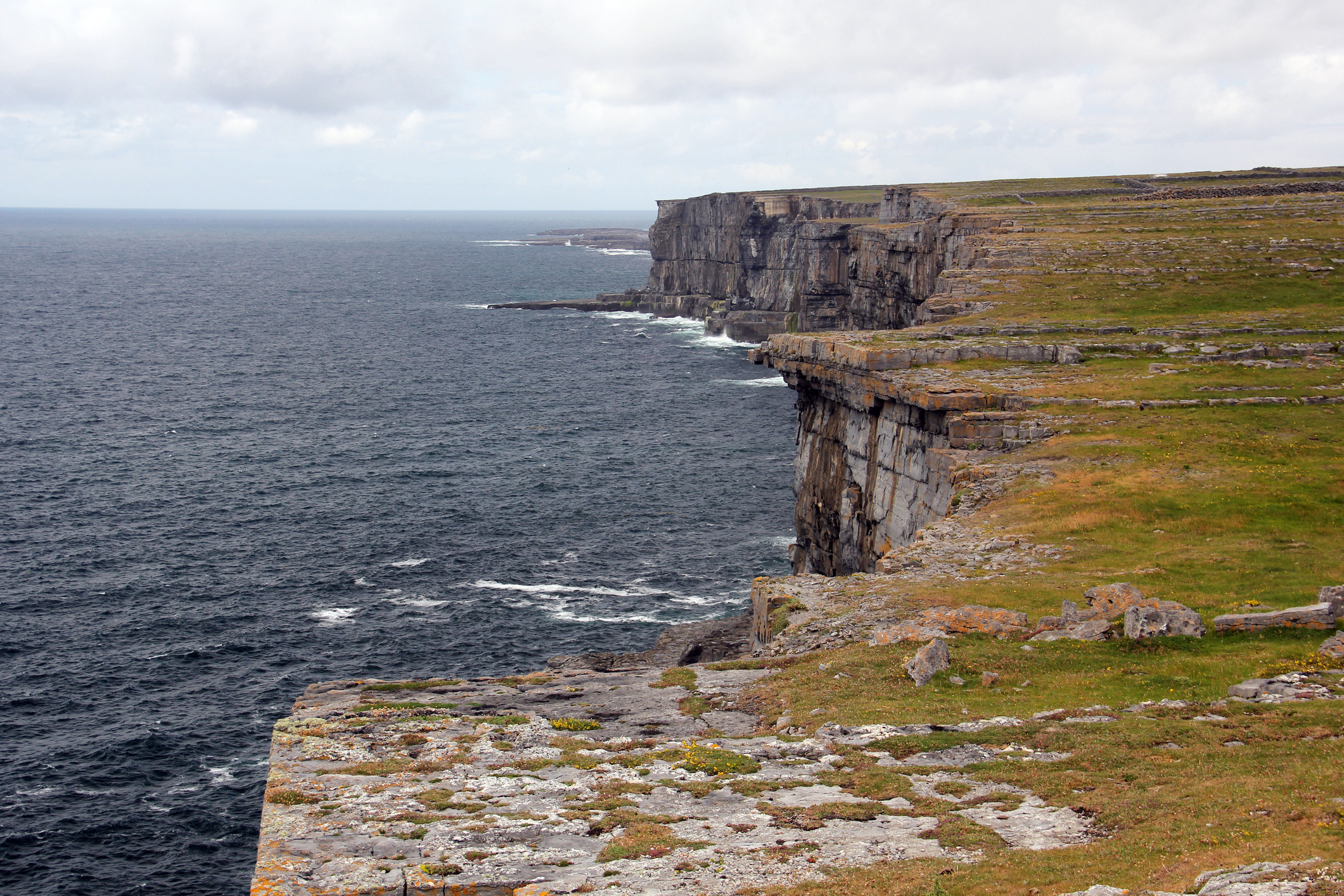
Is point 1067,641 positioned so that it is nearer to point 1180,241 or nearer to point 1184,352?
point 1184,352

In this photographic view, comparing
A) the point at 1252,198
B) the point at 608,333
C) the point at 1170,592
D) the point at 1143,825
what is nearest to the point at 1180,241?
the point at 1252,198

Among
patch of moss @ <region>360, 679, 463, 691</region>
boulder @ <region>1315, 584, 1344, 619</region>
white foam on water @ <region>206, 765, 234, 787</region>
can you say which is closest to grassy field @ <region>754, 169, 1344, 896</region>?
boulder @ <region>1315, 584, 1344, 619</region>

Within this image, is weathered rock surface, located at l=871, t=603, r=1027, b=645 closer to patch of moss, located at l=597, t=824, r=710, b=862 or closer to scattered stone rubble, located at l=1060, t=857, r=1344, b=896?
patch of moss, located at l=597, t=824, r=710, b=862

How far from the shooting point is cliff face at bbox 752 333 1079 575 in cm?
3862

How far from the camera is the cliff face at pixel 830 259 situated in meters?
89.6

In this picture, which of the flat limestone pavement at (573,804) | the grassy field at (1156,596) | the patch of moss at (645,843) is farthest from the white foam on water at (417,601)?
the patch of moss at (645,843)

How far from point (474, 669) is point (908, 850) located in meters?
42.4

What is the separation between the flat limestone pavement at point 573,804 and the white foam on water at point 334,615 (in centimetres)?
3874

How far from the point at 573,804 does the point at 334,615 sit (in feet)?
157

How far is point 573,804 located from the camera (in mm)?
17625

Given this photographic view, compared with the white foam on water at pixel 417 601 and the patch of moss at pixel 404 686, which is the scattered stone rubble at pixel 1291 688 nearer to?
the patch of moss at pixel 404 686

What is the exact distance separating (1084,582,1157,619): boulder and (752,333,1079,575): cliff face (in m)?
12.1

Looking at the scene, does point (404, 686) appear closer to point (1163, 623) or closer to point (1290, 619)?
point (1163, 623)

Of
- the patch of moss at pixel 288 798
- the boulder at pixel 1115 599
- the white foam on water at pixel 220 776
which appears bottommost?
the white foam on water at pixel 220 776
